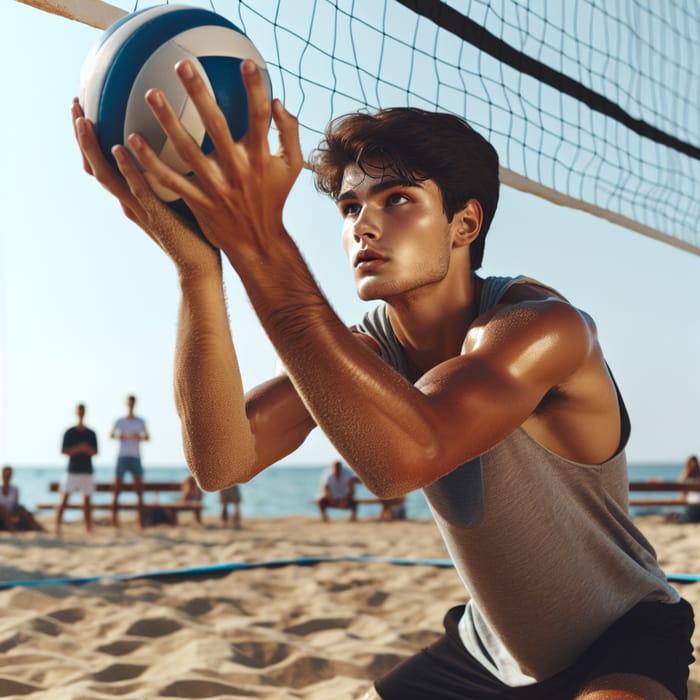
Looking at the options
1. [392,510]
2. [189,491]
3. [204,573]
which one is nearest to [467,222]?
[204,573]

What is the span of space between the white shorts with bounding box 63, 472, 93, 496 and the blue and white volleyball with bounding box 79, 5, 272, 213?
835 centimetres

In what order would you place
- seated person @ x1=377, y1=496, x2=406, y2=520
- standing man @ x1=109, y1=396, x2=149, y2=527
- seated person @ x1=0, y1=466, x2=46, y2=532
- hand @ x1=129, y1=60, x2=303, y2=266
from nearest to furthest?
hand @ x1=129, y1=60, x2=303, y2=266 < standing man @ x1=109, y1=396, x2=149, y2=527 < seated person @ x1=0, y1=466, x2=46, y2=532 < seated person @ x1=377, y1=496, x2=406, y2=520

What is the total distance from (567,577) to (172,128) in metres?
1.34

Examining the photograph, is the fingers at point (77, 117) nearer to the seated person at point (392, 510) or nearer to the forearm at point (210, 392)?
the forearm at point (210, 392)

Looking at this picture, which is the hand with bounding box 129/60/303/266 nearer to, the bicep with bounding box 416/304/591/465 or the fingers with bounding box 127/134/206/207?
the fingers with bounding box 127/134/206/207

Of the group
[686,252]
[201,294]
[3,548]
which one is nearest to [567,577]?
[201,294]

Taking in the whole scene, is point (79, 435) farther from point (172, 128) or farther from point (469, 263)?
point (172, 128)

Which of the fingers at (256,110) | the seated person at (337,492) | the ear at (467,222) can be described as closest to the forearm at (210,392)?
the fingers at (256,110)

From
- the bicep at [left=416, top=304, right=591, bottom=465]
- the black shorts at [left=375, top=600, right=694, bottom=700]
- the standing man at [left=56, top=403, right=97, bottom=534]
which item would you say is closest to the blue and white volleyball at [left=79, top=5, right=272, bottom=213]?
the bicep at [left=416, top=304, right=591, bottom=465]

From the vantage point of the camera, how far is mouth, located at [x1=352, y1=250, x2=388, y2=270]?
1.71m

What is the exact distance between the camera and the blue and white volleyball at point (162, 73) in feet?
4.67

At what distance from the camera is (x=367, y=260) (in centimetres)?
172

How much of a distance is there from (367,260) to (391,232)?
0.08 m

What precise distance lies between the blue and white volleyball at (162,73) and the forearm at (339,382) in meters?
0.21
